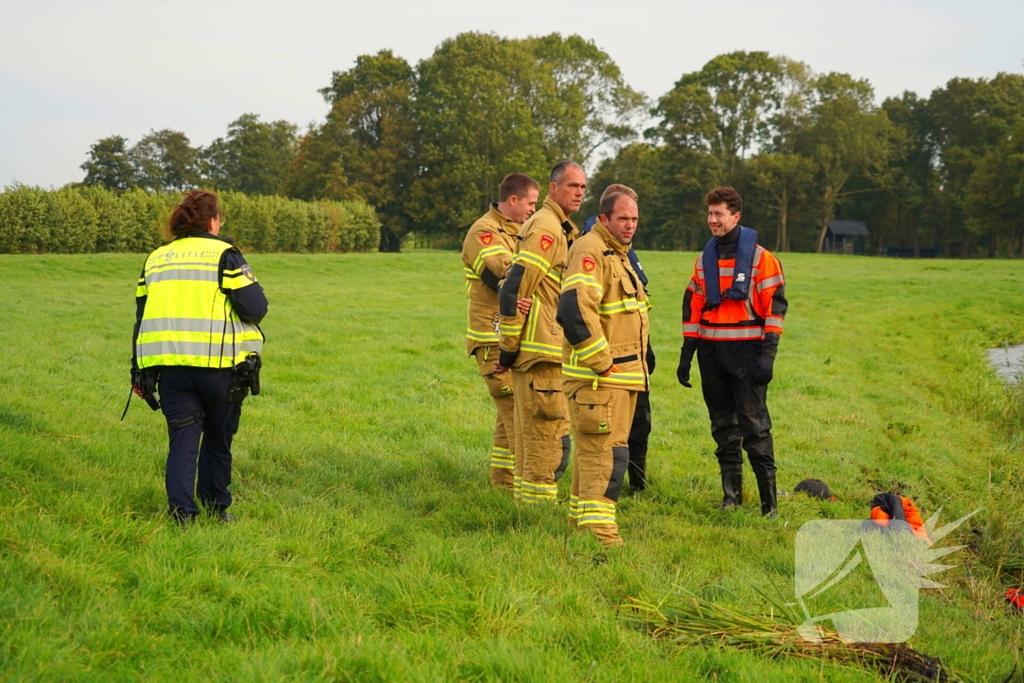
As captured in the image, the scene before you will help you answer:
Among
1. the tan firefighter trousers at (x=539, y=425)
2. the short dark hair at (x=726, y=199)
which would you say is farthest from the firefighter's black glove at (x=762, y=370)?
the tan firefighter trousers at (x=539, y=425)

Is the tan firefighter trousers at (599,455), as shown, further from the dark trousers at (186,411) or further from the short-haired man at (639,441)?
the dark trousers at (186,411)

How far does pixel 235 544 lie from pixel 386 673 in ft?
5.44

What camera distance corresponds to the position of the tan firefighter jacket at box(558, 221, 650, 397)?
520 centimetres

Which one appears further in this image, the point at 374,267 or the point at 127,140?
the point at 127,140

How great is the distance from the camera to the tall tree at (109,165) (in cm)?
7431

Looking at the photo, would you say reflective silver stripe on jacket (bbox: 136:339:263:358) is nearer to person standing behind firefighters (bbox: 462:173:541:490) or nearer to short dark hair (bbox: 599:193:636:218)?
person standing behind firefighters (bbox: 462:173:541:490)

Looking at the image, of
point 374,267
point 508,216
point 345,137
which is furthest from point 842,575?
point 345,137

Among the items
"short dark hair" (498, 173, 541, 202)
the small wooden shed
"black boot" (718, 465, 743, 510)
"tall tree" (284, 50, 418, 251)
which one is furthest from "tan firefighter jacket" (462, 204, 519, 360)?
the small wooden shed

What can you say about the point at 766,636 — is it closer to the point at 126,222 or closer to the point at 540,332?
the point at 540,332

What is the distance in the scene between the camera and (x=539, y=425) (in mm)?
6020

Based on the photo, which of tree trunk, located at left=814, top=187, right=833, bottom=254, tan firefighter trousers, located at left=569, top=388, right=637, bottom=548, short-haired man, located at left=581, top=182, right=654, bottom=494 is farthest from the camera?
tree trunk, located at left=814, top=187, right=833, bottom=254

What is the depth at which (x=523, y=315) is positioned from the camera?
587 cm

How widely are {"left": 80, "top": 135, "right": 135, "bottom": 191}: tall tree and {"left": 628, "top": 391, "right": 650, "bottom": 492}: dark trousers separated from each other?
7800 centimetres

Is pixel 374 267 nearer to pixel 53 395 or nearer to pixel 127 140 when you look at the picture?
pixel 53 395
